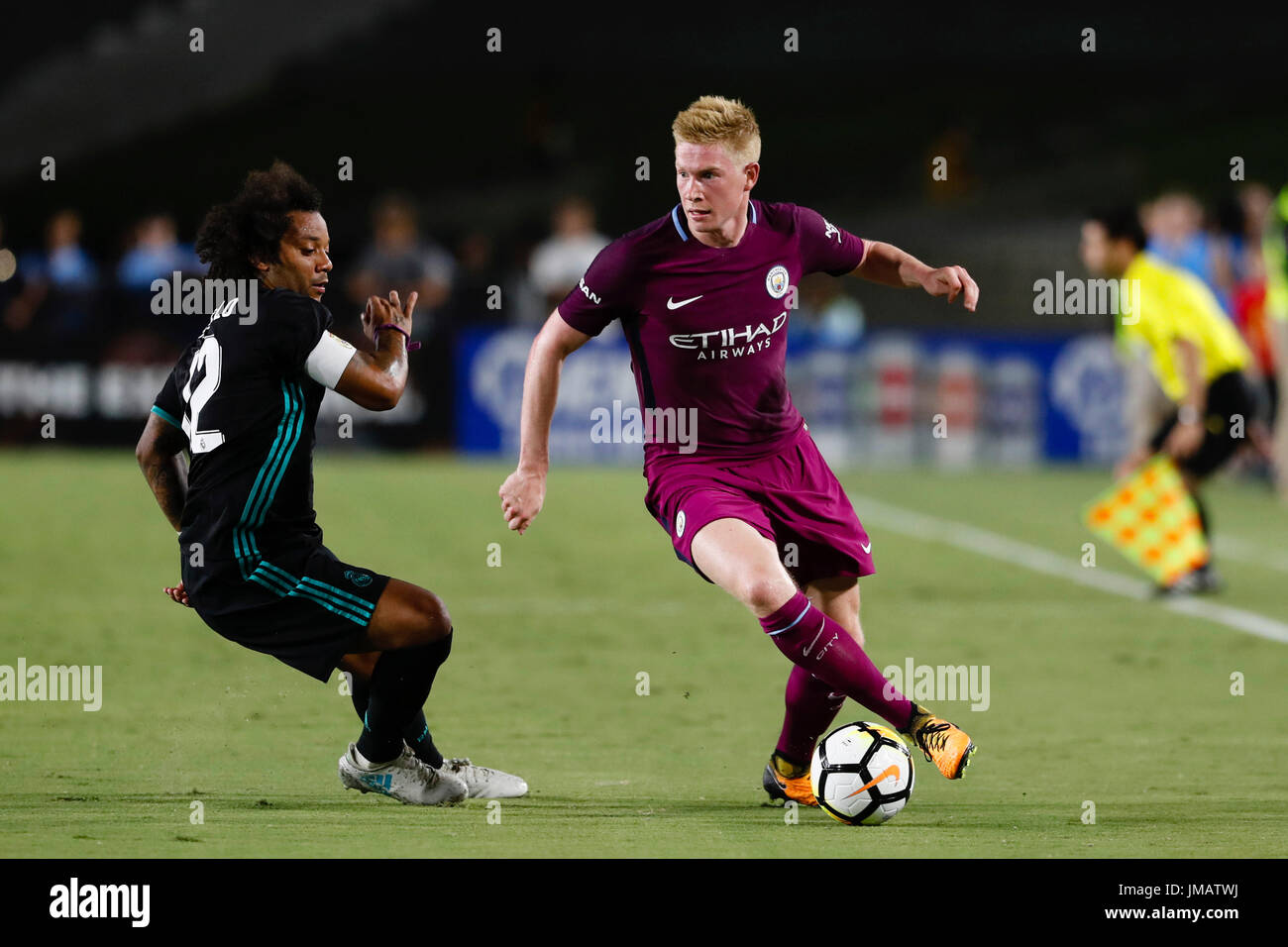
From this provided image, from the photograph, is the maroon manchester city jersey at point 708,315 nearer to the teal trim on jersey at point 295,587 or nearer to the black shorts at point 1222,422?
the teal trim on jersey at point 295,587

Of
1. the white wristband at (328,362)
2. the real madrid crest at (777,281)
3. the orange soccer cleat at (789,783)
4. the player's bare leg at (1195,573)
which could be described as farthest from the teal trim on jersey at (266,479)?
the player's bare leg at (1195,573)

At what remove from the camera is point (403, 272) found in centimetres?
1938

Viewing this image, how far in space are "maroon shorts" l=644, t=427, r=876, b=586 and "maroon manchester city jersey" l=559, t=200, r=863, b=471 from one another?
5 centimetres

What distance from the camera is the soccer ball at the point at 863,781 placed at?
18.2 ft

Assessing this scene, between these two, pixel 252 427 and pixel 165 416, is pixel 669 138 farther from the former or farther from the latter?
pixel 252 427

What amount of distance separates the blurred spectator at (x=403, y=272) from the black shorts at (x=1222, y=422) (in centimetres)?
946

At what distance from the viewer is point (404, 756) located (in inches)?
228

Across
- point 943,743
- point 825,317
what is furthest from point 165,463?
point 825,317

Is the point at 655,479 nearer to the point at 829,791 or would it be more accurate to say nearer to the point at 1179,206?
the point at 829,791

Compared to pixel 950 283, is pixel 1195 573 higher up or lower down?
lower down

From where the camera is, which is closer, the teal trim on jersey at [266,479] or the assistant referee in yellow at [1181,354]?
the teal trim on jersey at [266,479]

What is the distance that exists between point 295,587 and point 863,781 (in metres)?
1.68

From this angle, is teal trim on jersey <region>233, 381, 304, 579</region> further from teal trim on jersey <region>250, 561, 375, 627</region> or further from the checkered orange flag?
the checkered orange flag

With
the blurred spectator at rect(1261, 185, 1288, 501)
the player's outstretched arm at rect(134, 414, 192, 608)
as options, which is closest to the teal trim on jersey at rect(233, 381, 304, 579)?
the player's outstretched arm at rect(134, 414, 192, 608)
